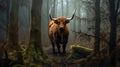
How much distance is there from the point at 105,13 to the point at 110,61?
7.75 ft

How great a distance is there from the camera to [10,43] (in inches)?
568

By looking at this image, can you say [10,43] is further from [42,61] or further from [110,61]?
[110,61]

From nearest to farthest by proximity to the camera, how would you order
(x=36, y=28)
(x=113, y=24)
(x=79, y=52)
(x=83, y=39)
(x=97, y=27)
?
(x=113, y=24) → (x=83, y=39) → (x=97, y=27) → (x=36, y=28) → (x=79, y=52)

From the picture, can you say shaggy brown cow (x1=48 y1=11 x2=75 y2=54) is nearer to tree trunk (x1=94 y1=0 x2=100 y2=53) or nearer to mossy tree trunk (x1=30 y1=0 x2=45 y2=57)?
mossy tree trunk (x1=30 y1=0 x2=45 y2=57)

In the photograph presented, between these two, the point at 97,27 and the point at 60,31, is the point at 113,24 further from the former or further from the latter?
the point at 60,31

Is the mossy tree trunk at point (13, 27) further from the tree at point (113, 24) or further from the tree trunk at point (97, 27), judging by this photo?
the tree at point (113, 24)

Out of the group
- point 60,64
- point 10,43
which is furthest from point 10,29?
point 60,64

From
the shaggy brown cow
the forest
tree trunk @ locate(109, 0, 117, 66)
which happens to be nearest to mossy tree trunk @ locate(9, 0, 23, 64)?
the forest

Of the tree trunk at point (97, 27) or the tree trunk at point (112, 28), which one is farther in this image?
the tree trunk at point (97, 27)

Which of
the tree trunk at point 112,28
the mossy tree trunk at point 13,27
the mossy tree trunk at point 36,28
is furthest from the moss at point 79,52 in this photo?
the tree trunk at point 112,28

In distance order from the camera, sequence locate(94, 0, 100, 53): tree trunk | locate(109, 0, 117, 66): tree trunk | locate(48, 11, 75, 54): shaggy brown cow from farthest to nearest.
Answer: locate(48, 11, 75, 54): shaggy brown cow → locate(94, 0, 100, 53): tree trunk → locate(109, 0, 117, 66): tree trunk

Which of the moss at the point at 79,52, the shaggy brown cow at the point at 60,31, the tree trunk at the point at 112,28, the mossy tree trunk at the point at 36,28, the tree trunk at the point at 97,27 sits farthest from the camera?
the shaggy brown cow at the point at 60,31

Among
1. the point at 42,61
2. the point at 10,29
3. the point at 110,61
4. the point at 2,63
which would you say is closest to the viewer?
the point at 110,61

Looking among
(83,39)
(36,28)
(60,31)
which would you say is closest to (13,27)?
(36,28)
